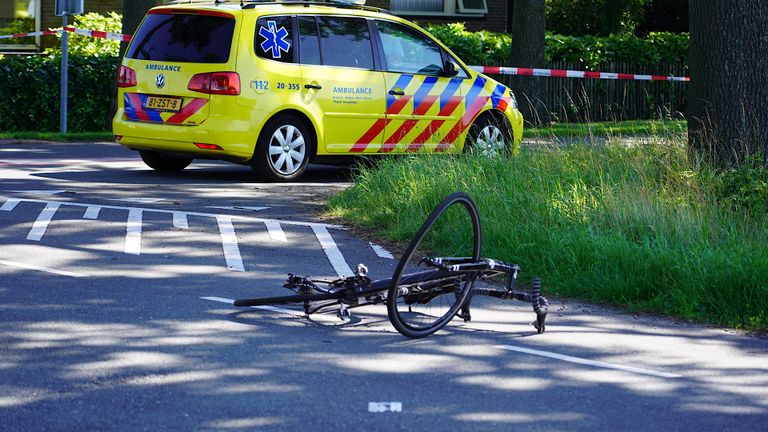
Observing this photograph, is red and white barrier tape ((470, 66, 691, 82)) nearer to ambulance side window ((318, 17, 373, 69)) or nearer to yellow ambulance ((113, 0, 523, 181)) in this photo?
yellow ambulance ((113, 0, 523, 181))

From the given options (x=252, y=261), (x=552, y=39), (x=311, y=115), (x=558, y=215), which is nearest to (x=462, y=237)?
(x=558, y=215)

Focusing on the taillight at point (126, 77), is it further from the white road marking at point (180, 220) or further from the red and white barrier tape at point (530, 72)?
the red and white barrier tape at point (530, 72)

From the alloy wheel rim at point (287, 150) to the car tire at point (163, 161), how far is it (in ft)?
4.31

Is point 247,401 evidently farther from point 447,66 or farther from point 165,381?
point 447,66

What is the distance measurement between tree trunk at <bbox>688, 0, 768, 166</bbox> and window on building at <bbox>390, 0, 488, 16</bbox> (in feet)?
66.3

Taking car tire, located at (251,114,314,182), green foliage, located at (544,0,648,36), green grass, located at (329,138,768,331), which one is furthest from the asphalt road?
green foliage, located at (544,0,648,36)

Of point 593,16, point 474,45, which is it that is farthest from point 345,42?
point 593,16

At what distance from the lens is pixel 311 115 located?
13898mm

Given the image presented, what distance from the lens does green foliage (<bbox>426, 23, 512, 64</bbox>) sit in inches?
987

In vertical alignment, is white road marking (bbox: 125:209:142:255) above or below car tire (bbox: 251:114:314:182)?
below

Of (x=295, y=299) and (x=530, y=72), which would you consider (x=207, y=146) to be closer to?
(x=295, y=299)

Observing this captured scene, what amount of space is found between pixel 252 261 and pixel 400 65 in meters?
6.23

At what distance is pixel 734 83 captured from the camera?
10820 mm

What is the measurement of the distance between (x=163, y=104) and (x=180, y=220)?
10.3ft
